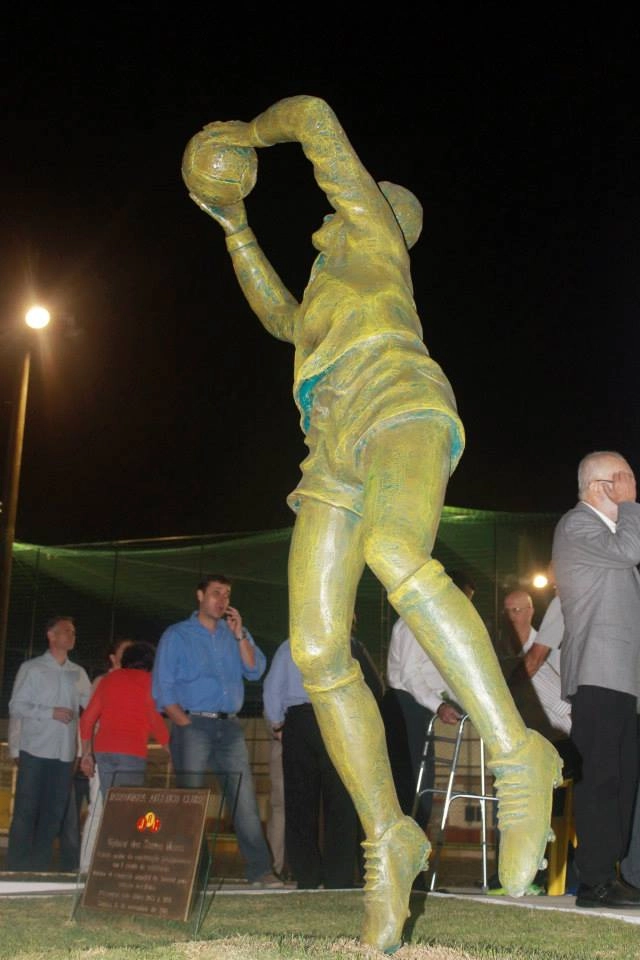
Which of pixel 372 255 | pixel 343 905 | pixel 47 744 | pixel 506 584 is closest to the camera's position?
pixel 372 255

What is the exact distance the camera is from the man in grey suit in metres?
4.85

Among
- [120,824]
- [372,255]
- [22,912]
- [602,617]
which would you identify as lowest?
[22,912]

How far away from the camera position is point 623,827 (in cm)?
489

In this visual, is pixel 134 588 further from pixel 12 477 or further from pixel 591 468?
pixel 591 468

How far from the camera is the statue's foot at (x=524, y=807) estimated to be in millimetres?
2758

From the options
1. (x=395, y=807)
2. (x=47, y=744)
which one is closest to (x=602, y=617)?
(x=395, y=807)

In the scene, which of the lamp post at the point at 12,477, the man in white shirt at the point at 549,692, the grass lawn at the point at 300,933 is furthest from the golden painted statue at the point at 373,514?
the lamp post at the point at 12,477

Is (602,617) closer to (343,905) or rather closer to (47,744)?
(343,905)

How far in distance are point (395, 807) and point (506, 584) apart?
9.73 m

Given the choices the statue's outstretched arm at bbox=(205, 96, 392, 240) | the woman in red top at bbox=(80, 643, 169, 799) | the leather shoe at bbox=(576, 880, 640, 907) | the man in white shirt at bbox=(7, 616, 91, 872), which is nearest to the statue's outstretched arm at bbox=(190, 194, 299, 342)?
the statue's outstretched arm at bbox=(205, 96, 392, 240)

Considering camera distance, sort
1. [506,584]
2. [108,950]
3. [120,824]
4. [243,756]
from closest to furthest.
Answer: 1. [108,950]
2. [120,824]
3. [243,756]
4. [506,584]

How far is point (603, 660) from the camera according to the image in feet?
16.5

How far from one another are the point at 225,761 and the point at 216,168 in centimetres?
472

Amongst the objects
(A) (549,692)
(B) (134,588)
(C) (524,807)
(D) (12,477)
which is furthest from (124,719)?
(B) (134,588)
